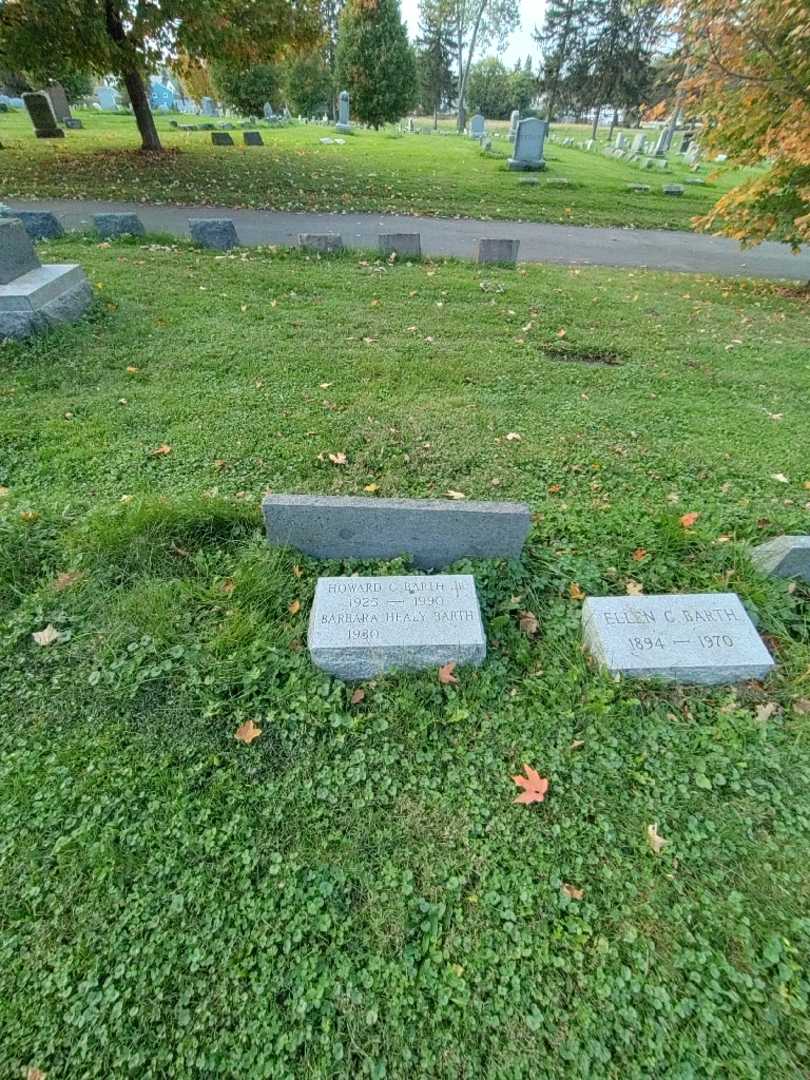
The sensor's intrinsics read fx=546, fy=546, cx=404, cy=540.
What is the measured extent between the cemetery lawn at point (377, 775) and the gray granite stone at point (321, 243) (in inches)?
211

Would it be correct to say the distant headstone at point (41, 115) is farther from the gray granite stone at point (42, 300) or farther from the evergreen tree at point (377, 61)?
the gray granite stone at point (42, 300)

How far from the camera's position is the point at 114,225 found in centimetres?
890

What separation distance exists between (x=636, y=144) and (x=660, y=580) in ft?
118

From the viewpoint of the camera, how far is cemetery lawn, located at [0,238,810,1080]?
170cm

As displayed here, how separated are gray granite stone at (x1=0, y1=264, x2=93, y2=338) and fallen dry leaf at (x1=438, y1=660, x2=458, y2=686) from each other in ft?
17.7

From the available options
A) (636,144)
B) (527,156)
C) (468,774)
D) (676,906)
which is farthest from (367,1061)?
(636,144)

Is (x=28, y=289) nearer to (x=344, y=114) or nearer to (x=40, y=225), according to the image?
(x=40, y=225)

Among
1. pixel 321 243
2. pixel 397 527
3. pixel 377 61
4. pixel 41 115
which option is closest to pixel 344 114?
pixel 377 61

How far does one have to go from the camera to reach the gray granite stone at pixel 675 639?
8.85 feet

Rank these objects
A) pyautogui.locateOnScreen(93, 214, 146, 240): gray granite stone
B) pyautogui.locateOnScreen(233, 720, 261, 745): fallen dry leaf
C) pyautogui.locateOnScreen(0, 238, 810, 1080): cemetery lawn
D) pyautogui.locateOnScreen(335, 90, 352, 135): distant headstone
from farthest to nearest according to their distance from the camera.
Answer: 1. pyautogui.locateOnScreen(335, 90, 352, 135): distant headstone
2. pyautogui.locateOnScreen(93, 214, 146, 240): gray granite stone
3. pyautogui.locateOnScreen(233, 720, 261, 745): fallen dry leaf
4. pyautogui.locateOnScreen(0, 238, 810, 1080): cemetery lawn

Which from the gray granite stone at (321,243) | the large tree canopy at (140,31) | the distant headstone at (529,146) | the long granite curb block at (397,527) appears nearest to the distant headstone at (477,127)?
the distant headstone at (529,146)

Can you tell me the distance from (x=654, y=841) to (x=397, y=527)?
1.88m

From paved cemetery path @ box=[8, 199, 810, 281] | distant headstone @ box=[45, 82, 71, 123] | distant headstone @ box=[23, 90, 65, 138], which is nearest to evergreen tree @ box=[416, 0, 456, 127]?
distant headstone @ box=[45, 82, 71, 123]

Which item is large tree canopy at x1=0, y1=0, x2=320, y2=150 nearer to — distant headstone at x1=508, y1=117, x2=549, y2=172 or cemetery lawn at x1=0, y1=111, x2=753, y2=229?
cemetery lawn at x1=0, y1=111, x2=753, y2=229
